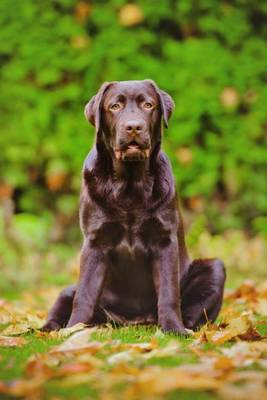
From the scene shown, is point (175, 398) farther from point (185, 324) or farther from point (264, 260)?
point (264, 260)

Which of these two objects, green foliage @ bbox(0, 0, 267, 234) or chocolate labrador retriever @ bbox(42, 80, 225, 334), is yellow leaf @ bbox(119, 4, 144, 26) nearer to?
green foliage @ bbox(0, 0, 267, 234)

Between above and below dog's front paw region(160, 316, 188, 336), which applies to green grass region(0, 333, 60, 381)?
above

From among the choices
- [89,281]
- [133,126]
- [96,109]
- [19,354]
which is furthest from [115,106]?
[19,354]

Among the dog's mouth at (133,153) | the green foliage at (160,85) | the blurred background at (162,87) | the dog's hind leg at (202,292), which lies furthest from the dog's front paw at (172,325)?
the green foliage at (160,85)

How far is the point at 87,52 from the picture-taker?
8.59 metres

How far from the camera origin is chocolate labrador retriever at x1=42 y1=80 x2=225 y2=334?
434 cm

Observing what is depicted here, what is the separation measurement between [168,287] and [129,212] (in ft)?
1.53

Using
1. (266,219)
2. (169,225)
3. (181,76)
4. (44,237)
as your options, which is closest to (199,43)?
(181,76)

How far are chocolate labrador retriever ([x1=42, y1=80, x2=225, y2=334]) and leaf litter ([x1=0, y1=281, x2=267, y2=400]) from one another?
24 centimetres

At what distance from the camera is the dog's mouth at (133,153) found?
4199 millimetres

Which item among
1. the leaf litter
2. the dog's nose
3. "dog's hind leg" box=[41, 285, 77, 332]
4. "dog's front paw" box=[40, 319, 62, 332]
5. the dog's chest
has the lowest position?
"dog's front paw" box=[40, 319, 62, 332]

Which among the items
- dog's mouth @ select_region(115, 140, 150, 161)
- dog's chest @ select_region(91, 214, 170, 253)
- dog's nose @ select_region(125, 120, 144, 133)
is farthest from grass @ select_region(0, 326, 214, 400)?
dog's nose @ select_region(125, 120, 144, 133)

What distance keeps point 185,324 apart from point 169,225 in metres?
0.63

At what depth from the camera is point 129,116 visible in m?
4.20
